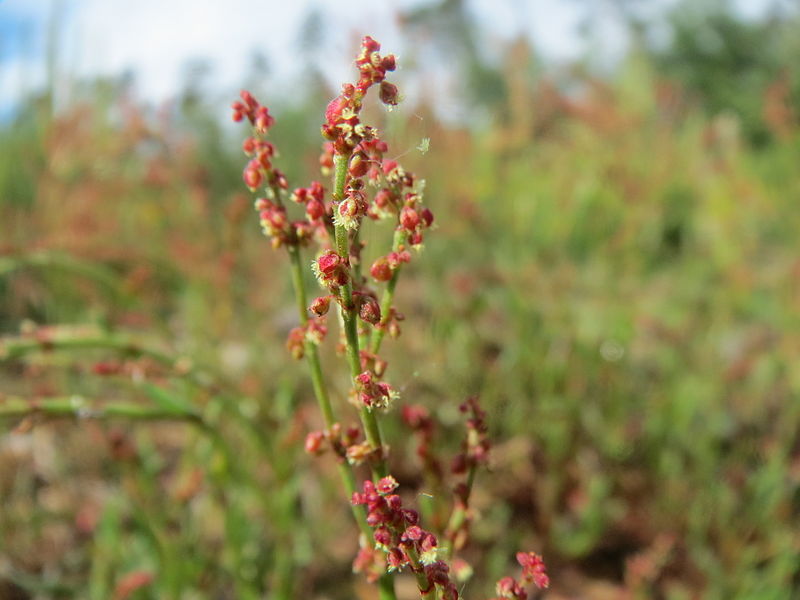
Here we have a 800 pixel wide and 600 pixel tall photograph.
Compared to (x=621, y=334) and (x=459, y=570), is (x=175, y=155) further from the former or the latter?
(x=459, y=570)

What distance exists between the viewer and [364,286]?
2.59 feet

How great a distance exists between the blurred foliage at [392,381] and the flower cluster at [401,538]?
347 mm

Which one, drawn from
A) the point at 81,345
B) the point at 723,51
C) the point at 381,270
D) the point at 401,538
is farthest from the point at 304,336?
the point at 723,51

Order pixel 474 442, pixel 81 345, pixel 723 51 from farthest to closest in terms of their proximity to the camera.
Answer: pixel 723 51 → pixel 81 345 → pixel 474 442

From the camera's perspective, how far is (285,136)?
6410 millimetres

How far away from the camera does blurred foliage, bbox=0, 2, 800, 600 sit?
188 centimetres

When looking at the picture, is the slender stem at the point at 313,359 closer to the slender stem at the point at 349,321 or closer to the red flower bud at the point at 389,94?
the slender stem at the point at 349,321

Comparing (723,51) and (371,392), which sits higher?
(723,51)

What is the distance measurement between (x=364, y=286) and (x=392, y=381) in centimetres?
197

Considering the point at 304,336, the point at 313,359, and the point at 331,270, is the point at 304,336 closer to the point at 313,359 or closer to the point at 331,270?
the point at 313,359

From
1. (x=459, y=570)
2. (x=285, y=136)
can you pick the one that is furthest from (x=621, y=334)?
(x=285, y=136)

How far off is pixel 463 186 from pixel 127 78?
2358 mm

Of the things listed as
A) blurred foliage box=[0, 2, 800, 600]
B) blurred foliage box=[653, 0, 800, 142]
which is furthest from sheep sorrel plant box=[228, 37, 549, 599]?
blurred foliage box=[653, 0, 800, 142]

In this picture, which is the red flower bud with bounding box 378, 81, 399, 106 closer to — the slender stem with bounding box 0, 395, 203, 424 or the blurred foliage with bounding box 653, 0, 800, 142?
the slender stem with bounding box 0, 395, 203, 424
